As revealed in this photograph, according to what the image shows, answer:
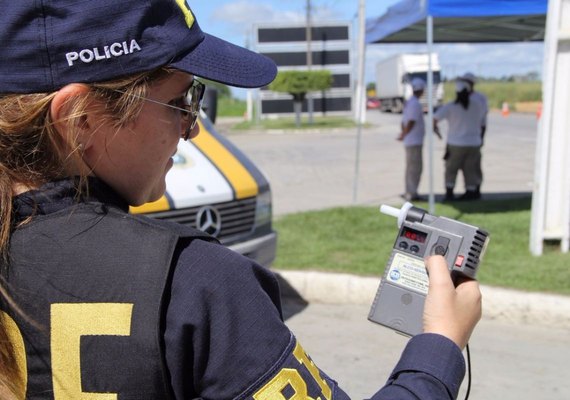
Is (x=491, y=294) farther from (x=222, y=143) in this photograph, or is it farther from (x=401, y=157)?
(x=401, y=157)

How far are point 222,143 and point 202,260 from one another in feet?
14.8

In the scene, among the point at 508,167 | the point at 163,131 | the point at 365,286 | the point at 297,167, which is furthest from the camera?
the point at 297,167

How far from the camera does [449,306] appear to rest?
1.22 meters

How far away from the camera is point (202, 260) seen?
1.00 metres

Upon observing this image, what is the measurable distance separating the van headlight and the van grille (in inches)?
2.1

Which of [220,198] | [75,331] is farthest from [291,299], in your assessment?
[75,331]

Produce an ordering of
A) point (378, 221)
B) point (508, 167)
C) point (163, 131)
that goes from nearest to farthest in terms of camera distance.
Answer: point (163, 131)
point (378, 221)
point (508, 167)

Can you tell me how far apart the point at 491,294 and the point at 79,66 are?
4669 mm

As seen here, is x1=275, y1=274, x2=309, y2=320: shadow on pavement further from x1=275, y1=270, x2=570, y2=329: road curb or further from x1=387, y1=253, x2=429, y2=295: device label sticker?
x1=387, y1=253, x2=429, y2=295: device label sticker

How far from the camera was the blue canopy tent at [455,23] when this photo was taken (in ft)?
25.4

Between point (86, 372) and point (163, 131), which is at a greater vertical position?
point (163, 131)

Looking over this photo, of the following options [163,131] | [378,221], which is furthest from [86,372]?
[378,221]

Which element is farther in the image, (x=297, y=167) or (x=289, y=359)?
(x=297, y=167)

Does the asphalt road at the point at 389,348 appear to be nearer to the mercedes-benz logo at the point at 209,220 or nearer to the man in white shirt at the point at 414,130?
the man in white shirt at the point at 414,130
